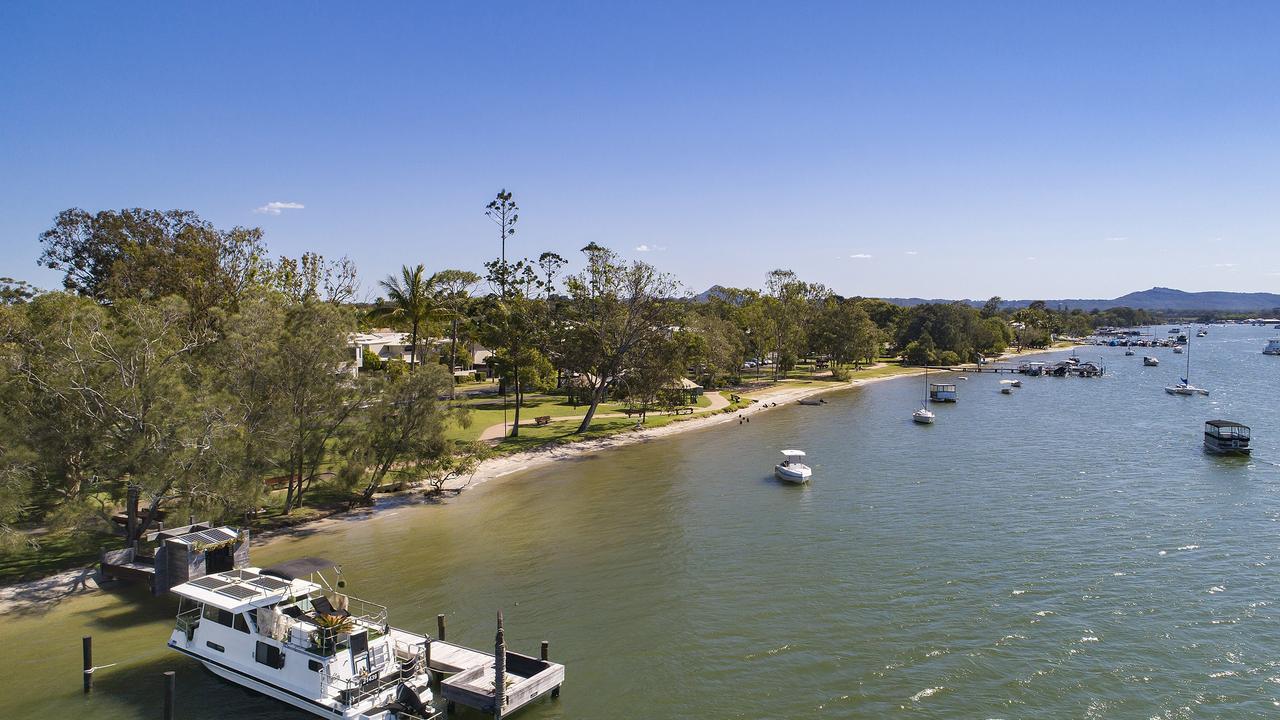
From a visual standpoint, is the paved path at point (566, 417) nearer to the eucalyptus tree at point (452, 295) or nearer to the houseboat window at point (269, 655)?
the eucalyptus tree at point (452, 295)

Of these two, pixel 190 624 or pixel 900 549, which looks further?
pixel 900 549

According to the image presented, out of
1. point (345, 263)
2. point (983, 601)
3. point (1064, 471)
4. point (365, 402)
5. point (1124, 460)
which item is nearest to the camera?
point (983, 601)

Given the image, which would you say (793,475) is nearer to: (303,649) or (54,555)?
(303,649)

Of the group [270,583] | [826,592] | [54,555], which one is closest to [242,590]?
[270,583]

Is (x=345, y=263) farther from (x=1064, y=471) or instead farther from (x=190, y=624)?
(x=1064, y=471)

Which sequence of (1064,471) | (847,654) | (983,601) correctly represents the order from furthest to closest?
(1064,471)
(983,601)
(847,654)

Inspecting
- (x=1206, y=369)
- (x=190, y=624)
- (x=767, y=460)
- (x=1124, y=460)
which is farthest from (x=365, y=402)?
(x=1206, y=369)

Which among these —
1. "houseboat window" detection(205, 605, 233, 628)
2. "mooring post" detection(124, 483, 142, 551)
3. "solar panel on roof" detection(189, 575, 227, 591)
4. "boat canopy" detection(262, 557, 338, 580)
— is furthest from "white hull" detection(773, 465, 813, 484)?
"mooring post" detection(124, 483, 142, 551)
